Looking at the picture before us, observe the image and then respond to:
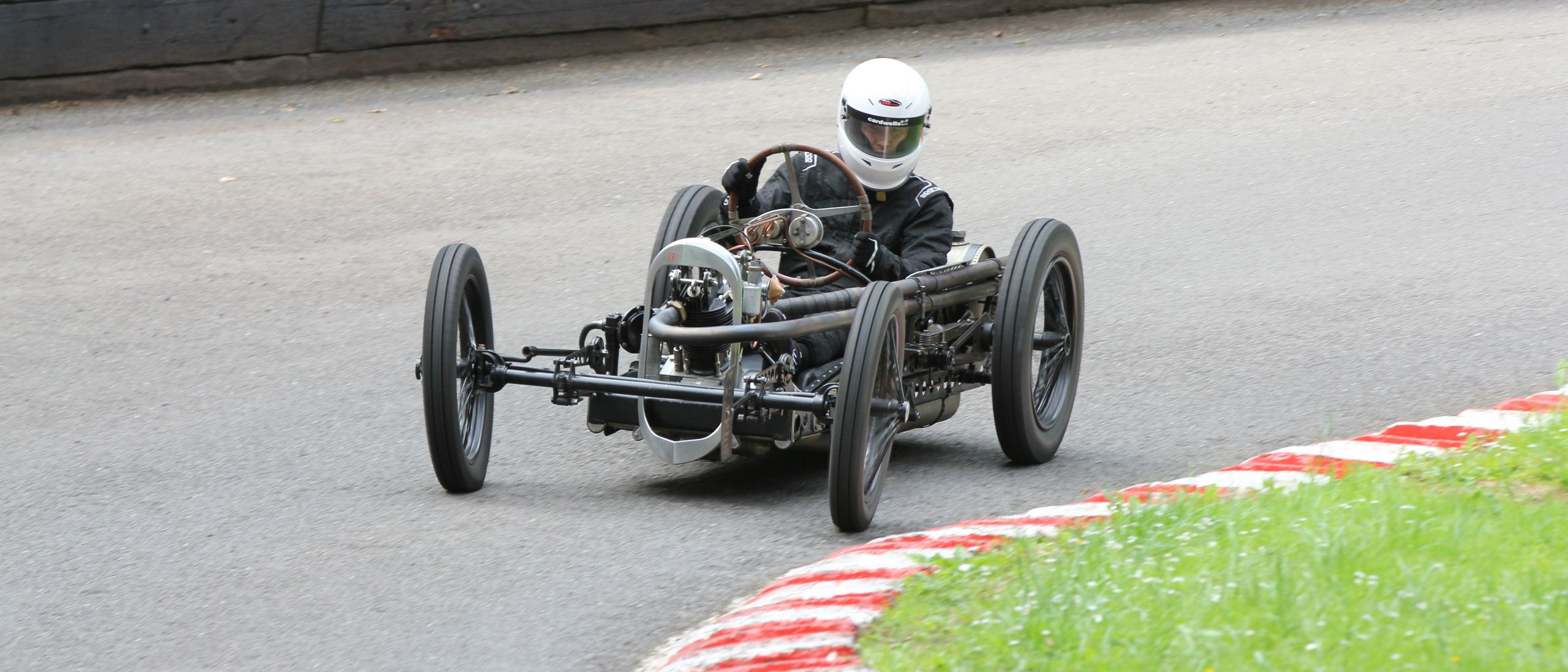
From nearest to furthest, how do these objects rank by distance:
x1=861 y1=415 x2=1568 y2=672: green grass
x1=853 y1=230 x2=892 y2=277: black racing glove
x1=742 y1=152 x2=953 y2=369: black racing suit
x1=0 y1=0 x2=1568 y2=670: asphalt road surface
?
x1=861 y1=415 x2=1568 y2=672: green grass, x1=0 y1=0 x2=1568 y2=670: asphalt road surface, x1=853 y1=230 x2=892 y2=277: black racing glove, x1=742 y1=152 x2=953 y2=369: black racing suit

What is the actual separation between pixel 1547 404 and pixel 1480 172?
4.28 metres

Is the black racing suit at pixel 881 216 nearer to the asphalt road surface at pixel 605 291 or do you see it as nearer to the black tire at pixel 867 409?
the asphalt road surface at pixel 605 291

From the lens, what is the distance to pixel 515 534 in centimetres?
503

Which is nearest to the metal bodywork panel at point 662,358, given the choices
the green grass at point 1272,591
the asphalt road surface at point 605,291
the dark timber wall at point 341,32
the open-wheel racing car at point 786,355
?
the open-wheel racing car at point 786,355

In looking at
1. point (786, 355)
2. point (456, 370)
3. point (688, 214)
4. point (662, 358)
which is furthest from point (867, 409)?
point (688, 214)

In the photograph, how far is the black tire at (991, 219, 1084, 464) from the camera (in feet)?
18.1

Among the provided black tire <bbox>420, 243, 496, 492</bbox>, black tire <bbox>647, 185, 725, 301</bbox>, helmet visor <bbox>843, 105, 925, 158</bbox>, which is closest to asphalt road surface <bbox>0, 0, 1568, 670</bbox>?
black tire <bbox>420, 243, 496, 492</bbox>

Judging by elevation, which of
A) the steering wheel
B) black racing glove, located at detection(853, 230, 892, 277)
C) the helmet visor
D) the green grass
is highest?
the helmet visor

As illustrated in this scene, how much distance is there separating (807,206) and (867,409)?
4.64 feet

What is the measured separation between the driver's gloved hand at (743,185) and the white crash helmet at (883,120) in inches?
13.3

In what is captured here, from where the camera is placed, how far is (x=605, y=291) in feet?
26.5

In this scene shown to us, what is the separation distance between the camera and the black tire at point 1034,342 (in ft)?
18.1

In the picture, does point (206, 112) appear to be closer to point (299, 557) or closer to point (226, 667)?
point (299, 557)

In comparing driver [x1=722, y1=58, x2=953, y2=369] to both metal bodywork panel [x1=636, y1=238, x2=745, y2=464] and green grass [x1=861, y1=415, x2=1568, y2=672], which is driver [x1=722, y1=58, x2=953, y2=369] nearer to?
metal bodywork panel [x1=636, y1=238, x2=745, y2=464]
